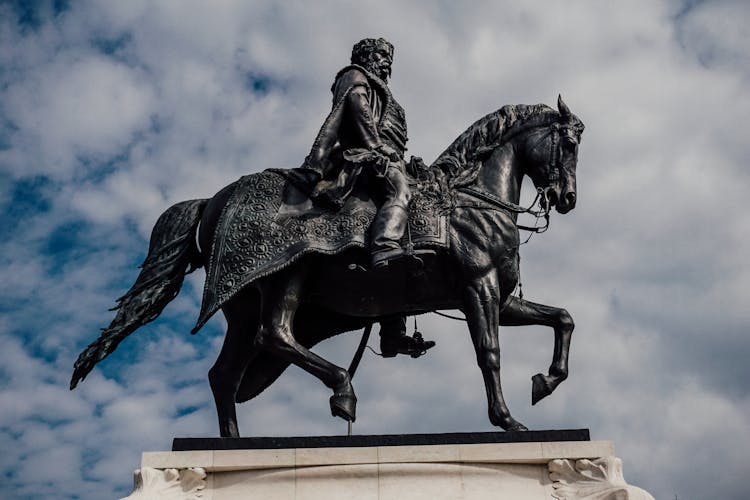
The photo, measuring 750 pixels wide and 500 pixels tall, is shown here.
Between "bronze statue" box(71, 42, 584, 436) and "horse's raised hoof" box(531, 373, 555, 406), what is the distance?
1 cm

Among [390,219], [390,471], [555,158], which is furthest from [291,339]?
[555,158]

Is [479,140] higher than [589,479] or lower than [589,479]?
higher

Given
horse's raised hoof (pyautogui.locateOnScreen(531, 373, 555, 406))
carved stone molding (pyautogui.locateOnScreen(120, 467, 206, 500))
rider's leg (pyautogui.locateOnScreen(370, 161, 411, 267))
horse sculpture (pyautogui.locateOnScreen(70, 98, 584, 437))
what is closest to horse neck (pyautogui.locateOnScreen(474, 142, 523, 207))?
horse sculpture (pyautogui.locateOnScreen(70, 98, 584, 437))

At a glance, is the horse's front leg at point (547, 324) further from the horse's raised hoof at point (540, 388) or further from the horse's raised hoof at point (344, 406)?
the horse's raised hoof at point (344, 406)

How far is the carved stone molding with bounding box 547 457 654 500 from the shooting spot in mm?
9500

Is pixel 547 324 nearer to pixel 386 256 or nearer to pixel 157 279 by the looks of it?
pixel 386 256

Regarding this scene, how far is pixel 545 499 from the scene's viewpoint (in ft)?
31.9

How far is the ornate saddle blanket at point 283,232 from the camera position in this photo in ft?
35.8

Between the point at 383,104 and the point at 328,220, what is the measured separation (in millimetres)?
1923

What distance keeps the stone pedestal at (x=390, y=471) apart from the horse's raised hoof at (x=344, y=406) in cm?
60

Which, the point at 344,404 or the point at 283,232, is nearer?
the point at 344,404

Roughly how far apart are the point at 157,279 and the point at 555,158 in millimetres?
4452

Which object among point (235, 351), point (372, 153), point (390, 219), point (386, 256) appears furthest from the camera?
point (235, 351)

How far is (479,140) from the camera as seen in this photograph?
11867 mm
